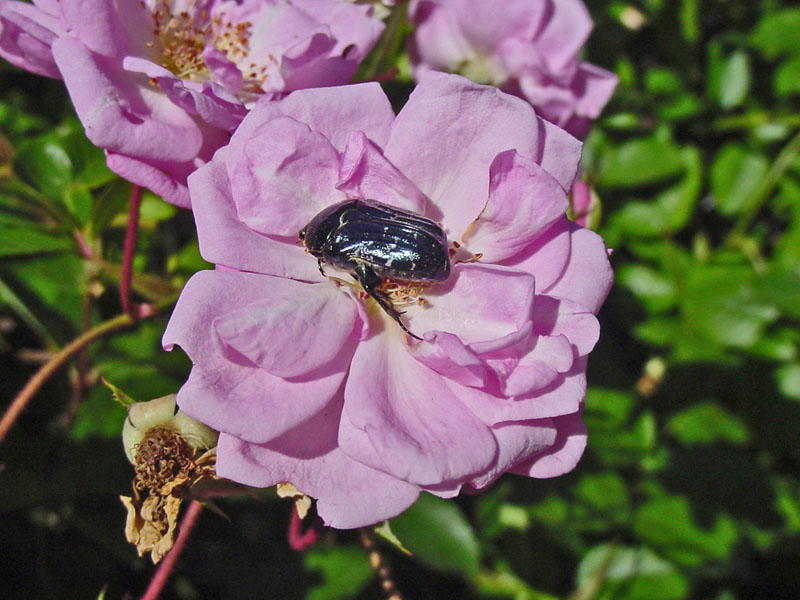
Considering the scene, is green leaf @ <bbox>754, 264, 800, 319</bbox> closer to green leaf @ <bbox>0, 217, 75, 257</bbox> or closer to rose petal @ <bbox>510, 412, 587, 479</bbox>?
rose petal @ <bbox>510, 412, 587, 479</bbox>

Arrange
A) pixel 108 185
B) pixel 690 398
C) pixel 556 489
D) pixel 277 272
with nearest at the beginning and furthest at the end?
pixel 277 272 → pixel 108 185 → pixel 556 489 → pixel 690 398

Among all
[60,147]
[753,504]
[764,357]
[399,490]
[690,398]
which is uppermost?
[60,147]

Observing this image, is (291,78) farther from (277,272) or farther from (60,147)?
(60,147)

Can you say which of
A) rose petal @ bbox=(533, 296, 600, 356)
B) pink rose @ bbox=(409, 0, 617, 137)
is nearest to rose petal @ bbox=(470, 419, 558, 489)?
rose petal @ bbox=(533, 296, 600, 356)

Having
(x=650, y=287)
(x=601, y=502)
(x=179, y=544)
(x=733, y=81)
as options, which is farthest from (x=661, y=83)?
(x=179, y=544)

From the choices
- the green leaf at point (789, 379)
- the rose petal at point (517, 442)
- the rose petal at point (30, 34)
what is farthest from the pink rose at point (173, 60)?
the green leaf at point (789, 379)

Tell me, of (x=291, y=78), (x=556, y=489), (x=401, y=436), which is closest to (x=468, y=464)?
(x=401, y=436)
